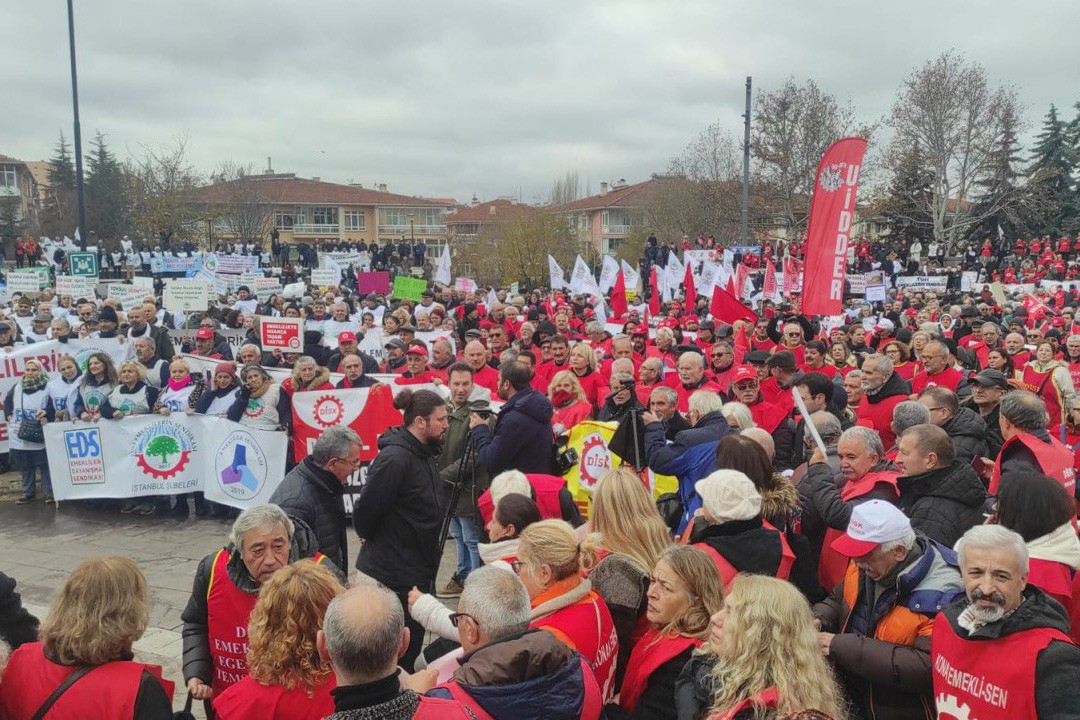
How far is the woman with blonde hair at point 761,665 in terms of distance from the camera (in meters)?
2.63

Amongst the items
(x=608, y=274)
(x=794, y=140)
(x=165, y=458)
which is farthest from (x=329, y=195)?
(x=165, y=458)

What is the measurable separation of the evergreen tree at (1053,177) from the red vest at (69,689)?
5158 centimetres

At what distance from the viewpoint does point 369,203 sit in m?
88.8

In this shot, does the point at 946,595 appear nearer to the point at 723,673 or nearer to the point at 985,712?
the point at 985,712

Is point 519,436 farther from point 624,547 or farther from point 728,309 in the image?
point 728,309

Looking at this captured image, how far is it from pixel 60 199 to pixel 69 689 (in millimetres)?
68095

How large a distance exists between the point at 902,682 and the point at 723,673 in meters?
0.87

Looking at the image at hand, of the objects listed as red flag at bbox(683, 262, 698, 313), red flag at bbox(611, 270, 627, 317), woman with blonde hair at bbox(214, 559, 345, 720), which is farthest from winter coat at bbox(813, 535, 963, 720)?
red flag at bbox(683, 262, 698, 313)

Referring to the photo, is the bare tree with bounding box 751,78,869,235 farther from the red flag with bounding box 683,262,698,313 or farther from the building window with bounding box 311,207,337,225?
the building window with bounding box 311,207,337,225

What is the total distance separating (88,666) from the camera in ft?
9.20

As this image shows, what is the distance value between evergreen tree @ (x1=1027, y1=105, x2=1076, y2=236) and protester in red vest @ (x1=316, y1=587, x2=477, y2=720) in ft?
168

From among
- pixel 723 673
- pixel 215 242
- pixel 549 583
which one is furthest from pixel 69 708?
pixel 215 242

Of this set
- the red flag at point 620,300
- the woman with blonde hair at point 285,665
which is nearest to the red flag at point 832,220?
the woman with blonde hair at point 285,665

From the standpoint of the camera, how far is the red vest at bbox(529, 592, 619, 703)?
3191 mm
